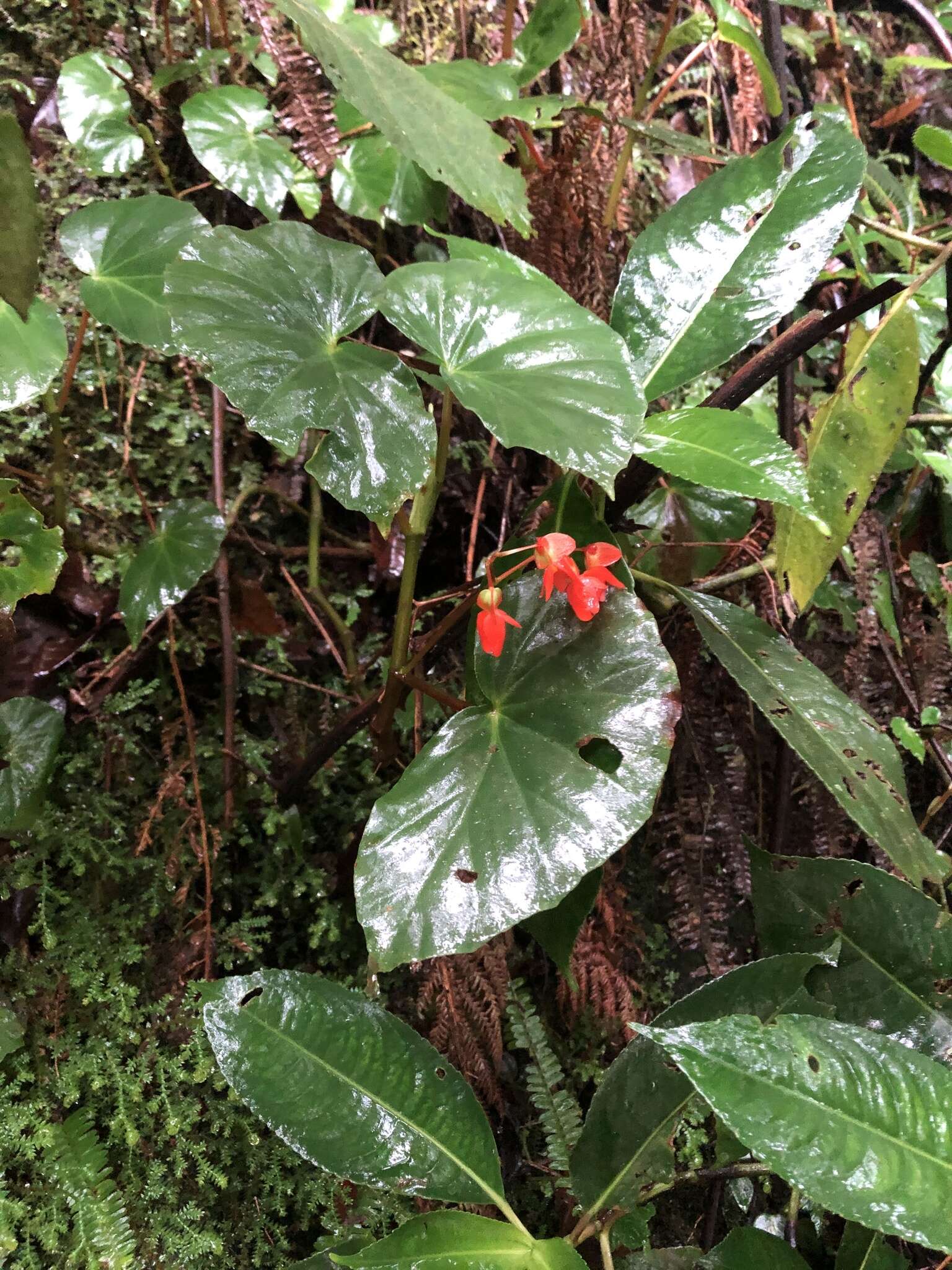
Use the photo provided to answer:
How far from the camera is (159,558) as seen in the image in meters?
0.99

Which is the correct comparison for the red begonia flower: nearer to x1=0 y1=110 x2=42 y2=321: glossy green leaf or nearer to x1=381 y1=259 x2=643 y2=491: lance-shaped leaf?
x1=381 y1=259 x2=643 y2=491: lance-shaped leaf

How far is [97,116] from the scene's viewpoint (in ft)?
3.79

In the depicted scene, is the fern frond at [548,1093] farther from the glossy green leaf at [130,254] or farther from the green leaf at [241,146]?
the green leaf at [241,146]

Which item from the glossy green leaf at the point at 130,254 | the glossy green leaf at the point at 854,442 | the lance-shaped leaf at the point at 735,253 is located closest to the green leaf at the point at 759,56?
the lance-shaped leaf at the point at 735,253

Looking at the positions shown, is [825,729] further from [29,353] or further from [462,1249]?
[29,353]

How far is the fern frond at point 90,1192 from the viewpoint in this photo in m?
0.79

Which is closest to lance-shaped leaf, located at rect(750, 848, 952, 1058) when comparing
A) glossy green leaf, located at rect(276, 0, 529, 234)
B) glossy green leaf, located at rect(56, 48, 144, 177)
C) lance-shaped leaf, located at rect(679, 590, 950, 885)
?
lance-shaped leaf, located at rect(679, 590, 950, 885)

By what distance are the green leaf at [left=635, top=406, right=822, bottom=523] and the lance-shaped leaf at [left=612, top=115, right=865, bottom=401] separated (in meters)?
0.08

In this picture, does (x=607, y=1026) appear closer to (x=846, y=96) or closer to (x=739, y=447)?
(x=739, y=447)

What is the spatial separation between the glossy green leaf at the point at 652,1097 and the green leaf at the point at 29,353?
882 millimetres

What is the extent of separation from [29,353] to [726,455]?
2.35ft

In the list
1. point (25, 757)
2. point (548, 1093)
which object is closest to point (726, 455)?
point (548, 1093)

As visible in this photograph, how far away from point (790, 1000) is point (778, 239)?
800 mm

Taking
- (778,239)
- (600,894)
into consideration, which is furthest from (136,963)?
(778,239)
